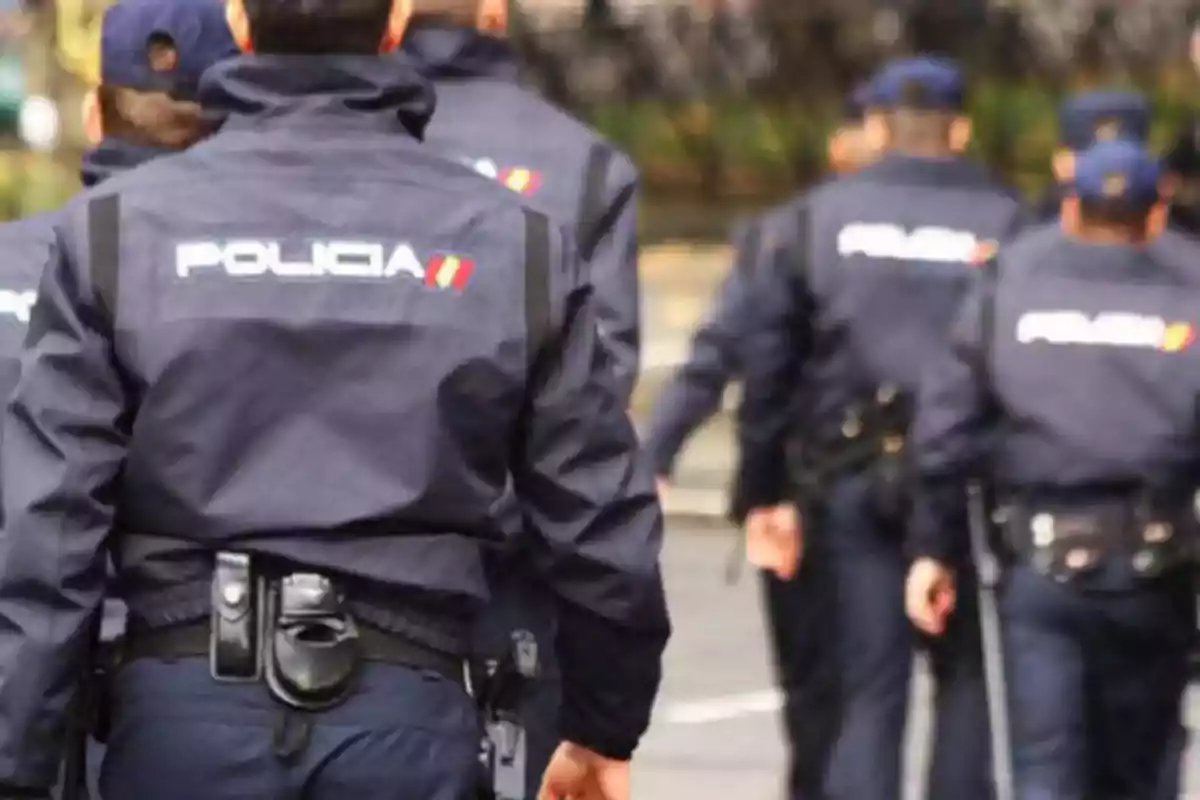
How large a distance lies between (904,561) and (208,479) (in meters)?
4.38

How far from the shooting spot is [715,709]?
41.0ft

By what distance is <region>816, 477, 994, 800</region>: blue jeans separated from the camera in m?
8.98

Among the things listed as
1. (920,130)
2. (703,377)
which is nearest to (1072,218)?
(920,130)

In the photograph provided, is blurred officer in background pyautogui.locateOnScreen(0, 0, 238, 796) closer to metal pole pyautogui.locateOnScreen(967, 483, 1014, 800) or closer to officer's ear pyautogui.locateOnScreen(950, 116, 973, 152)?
metal pole pyautogui.locateOnScreen(967, 483, 1014, 800)

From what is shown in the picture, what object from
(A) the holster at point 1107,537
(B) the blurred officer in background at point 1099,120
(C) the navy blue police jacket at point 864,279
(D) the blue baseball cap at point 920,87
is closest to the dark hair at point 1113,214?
(A) the holster at point 1107,537

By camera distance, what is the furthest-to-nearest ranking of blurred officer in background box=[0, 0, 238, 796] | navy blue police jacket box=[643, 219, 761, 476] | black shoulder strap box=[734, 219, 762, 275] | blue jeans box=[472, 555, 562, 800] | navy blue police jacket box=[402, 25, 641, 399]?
navy blue police jacket box=[643, 219, 761, 476]
black shoulder strap box=[734, 219, 762, 275]
navy blue police jacket box=[402, 25, 641, 399]
blue jeans box=[472, 555, 562, 800]
blurred officer in background box=[0, 0, 238, 796]

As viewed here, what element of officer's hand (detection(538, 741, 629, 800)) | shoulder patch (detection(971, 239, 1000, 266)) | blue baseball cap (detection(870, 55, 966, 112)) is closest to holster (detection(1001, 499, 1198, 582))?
shoulder patch (detection(971, 239, 1000, 266))

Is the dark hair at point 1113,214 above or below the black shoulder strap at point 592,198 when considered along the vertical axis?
below

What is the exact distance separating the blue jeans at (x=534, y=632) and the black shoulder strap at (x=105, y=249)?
1.56 m

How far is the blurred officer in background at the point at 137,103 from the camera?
5844mm

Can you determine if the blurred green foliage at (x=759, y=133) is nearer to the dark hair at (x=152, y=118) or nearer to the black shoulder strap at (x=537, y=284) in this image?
the dark hair at (x=152, y=118)

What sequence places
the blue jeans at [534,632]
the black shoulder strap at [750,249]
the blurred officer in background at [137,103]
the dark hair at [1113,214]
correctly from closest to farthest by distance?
the blurred officer in background at [137,103], the blue jeans at [534,632], the dark hair at [1113,214], the black shoulder strap at [750,249]

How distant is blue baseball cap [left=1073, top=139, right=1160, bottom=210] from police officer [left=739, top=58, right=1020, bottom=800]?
39.0 inches

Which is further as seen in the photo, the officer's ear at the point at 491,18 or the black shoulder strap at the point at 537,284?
the officer's ear at the point at 491,18
